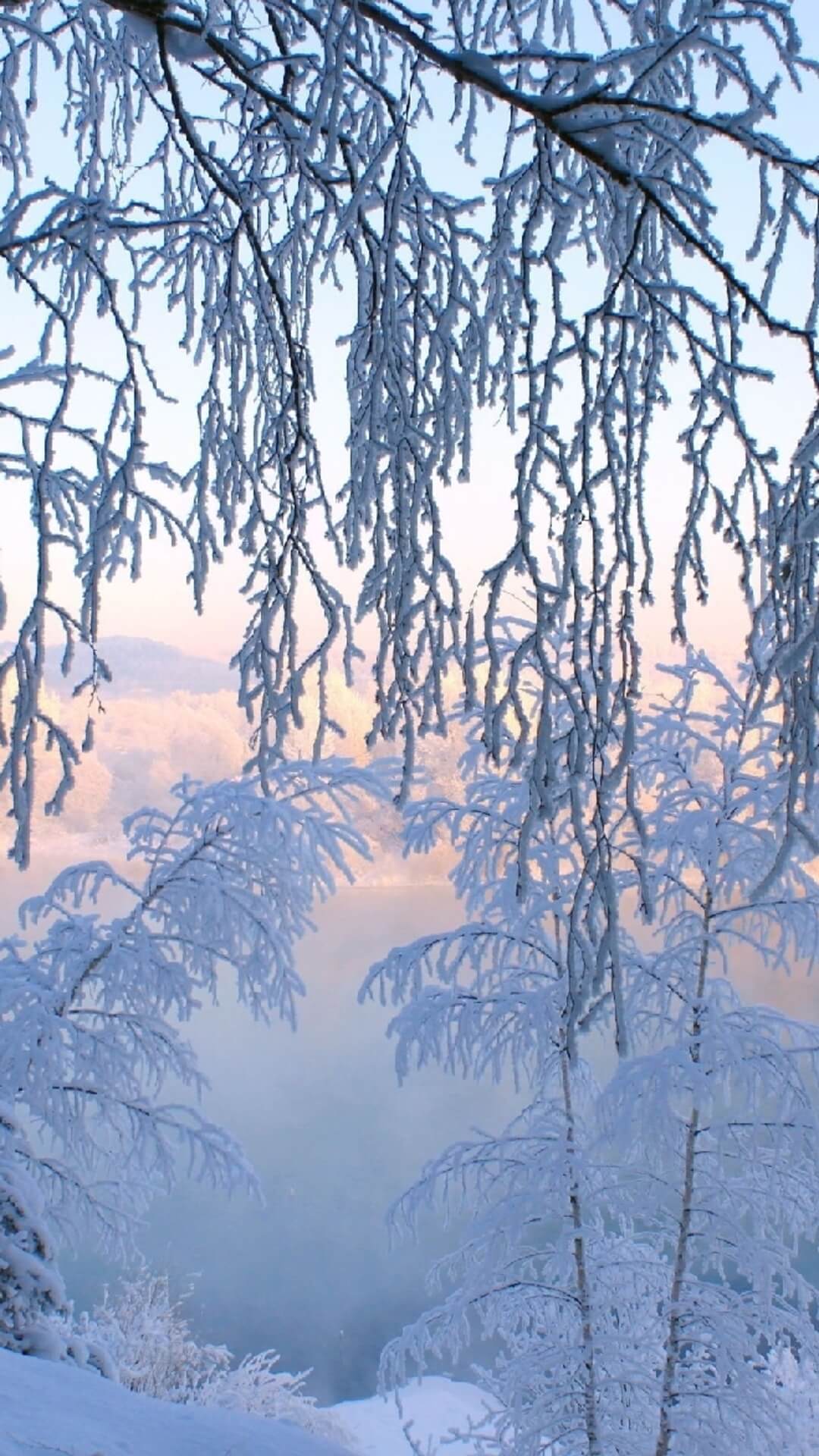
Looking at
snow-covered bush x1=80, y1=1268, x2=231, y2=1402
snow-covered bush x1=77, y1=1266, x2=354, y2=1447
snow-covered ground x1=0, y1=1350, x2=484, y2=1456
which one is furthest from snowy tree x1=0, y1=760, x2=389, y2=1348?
snow-covered bush x1=80, y1=1268, x2=231, y2=1402

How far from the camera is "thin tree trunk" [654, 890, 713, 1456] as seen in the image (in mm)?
4332

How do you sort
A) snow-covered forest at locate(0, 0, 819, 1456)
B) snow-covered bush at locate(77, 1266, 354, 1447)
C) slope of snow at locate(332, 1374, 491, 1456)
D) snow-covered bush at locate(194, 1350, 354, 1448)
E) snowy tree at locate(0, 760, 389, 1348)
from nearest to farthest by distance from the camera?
snow-covered forest at locate(0, 0, 819, 1456), snowy tree at locate(0, 760, 389, 1348), snow-covered bush at locate(194, 1350, 354, 1448), snow-covered bush at locate(77, 1266, 354, 1447), slope of snow at locate(332, 1374, 491, 1456)

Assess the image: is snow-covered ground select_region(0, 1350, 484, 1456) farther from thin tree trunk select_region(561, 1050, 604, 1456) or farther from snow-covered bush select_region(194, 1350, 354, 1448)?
snow-covered bush select_region(194, 1350, 354, 1448)

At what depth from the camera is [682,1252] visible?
14.8 feet

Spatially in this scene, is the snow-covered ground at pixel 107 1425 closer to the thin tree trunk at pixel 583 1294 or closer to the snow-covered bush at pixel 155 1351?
the thin tree trunk at pixel 583 1294

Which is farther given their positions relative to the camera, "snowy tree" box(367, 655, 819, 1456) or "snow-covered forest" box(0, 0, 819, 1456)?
"snowy tree" box(367, 655, 819, 1456)

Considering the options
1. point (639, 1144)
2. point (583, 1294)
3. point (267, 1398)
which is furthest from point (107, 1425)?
point (267, 1398)

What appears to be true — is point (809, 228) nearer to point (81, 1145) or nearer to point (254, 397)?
point (254, 397)

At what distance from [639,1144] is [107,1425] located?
134 inches

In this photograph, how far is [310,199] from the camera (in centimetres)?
175

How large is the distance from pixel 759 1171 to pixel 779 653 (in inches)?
172

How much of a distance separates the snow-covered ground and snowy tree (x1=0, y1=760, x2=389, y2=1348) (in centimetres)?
275

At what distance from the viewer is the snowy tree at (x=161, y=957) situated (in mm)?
4309

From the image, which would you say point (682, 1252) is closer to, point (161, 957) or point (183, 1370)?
point (161, 957)
